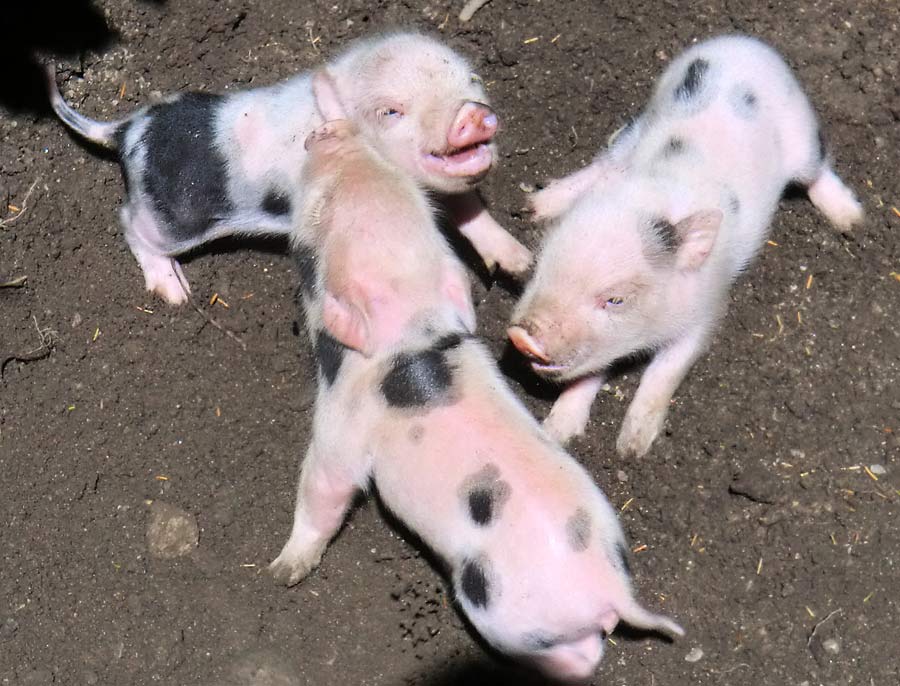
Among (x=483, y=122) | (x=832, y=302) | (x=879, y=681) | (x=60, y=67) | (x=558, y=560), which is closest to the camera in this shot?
(x=558, y=560)

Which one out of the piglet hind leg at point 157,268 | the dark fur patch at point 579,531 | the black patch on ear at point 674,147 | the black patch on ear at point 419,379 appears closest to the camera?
the dark fur patch at point 579,531

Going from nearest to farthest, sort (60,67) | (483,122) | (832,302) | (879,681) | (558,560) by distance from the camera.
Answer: (558,560)
(483,122)
(879,681)
(832,302)
(60,67)

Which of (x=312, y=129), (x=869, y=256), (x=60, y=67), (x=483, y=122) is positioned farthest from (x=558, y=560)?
(x=60, y=67)

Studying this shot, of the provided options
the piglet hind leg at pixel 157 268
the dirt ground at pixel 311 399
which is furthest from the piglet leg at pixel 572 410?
the piglet hind leg at pixel 157 268

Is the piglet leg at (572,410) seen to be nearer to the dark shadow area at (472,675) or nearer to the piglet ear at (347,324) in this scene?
the dark shadow area at (472,675)

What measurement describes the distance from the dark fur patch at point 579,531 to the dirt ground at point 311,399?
1298 mm

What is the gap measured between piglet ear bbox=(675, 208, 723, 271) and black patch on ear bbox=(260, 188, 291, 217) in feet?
6.11

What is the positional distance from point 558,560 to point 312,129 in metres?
2.28

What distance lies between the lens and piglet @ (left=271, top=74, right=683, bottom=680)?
381 centimetres

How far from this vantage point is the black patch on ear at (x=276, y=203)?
487 cm

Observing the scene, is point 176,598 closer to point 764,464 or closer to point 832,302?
point 764,464

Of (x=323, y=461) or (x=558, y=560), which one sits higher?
(x=558, y=560)

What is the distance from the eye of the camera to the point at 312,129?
4664 millimetres

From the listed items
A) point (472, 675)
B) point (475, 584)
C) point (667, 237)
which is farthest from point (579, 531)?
point (472, 675)
